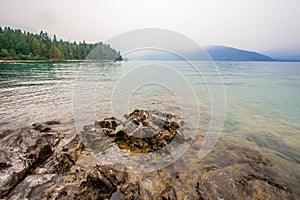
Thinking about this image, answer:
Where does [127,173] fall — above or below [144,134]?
below

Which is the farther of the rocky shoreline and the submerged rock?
the submerged rock

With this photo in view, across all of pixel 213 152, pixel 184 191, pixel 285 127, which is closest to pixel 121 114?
pixel 213 152

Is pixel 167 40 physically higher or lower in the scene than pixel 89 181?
higher

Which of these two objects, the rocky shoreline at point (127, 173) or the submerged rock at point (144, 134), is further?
the submerged rock at point (144, 134)

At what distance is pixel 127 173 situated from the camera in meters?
6.52

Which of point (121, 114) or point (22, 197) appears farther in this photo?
point (121, 114)

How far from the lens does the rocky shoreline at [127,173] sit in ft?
16.0

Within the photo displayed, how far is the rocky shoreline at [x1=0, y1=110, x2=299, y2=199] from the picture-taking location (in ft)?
16.0

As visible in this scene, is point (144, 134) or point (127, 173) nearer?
point (127, 173)

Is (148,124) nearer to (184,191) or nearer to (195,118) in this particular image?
(184,191)

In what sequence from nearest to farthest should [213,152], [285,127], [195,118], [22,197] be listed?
1. [22,197]
2. [213,152]
3. [285,127]
4. [195,118]

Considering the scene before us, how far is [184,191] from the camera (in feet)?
19.2

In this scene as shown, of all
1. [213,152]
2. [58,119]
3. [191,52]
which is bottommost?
[58,119]

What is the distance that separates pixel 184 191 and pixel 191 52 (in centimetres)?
556
